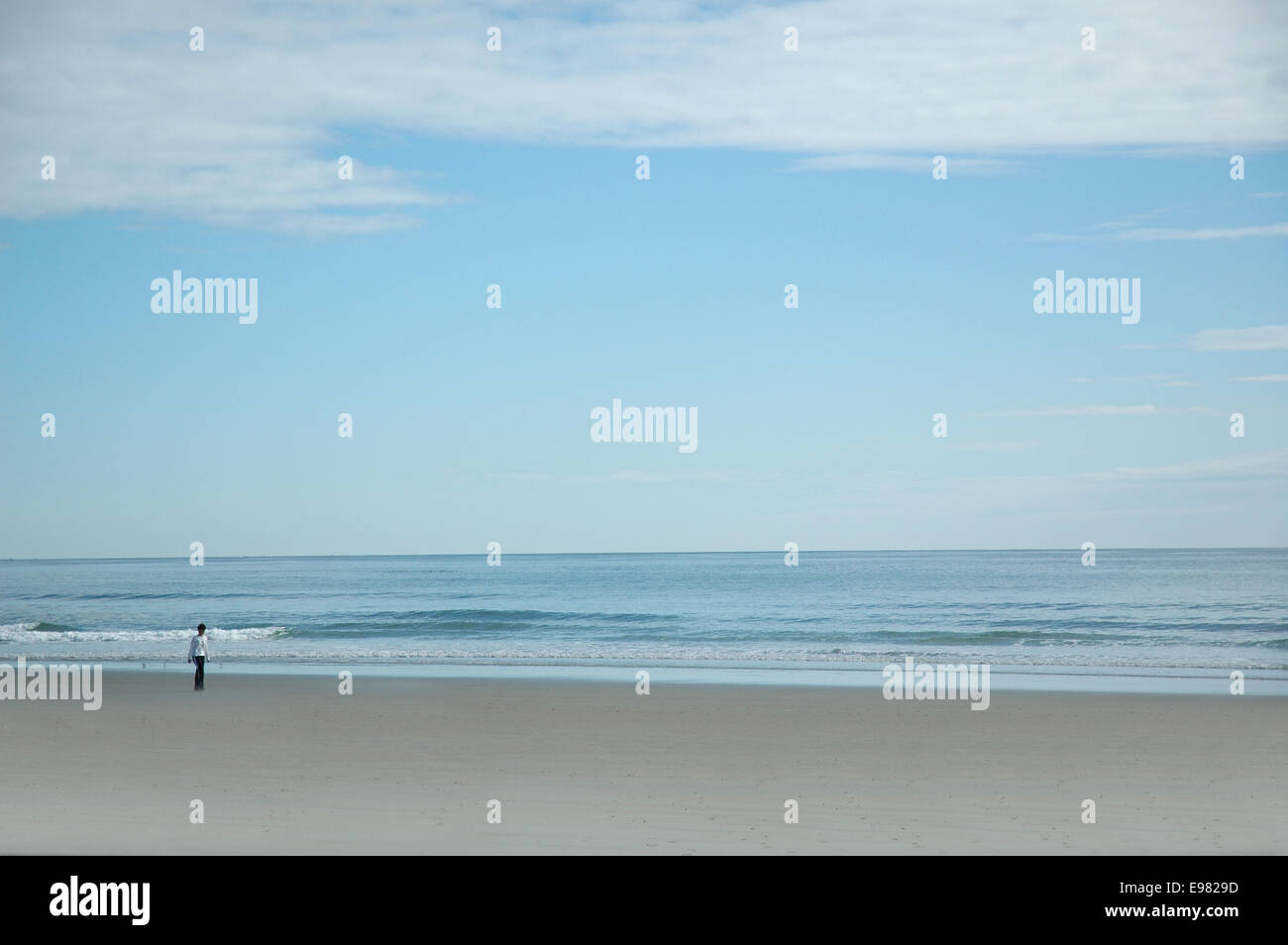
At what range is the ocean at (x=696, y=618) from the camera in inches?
1347

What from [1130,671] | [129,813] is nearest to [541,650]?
[1130,671]

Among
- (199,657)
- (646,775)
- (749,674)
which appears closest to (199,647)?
(199,657)

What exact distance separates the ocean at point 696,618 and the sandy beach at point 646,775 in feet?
34.1

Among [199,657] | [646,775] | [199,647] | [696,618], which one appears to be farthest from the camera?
[696,618]

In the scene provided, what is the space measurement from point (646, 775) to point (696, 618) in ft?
144

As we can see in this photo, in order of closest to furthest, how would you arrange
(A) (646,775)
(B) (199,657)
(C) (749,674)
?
(A) (646,775) < (B) (199,657) < (C) (749,674)

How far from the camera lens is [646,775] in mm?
14078

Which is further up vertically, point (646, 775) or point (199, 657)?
point (199, 657)

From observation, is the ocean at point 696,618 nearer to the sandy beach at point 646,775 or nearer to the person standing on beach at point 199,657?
the person standing on beach at point 199,657

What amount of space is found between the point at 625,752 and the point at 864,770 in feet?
10.6

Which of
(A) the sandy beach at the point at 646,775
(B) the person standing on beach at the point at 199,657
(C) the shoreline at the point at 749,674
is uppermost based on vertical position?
(B) the person standing on beach at the point at 199,657

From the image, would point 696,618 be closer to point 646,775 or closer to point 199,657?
point 199,657

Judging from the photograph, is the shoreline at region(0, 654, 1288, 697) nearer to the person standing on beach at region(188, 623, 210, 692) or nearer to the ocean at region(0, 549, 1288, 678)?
the ocean at region(0, 549, 1288, 678)

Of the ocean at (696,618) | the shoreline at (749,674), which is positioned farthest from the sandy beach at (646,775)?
the ocean at (696,618)
